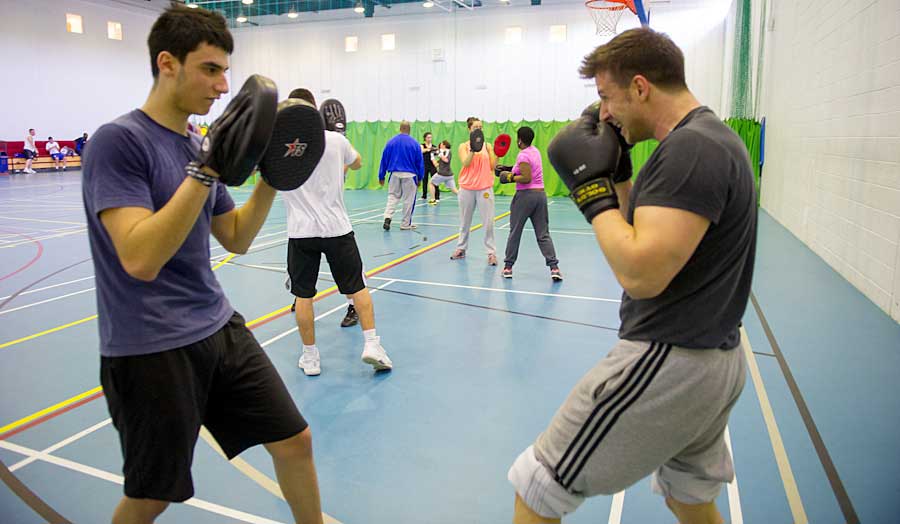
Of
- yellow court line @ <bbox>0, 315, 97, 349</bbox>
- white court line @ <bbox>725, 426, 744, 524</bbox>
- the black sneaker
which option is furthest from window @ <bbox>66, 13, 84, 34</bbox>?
white court line @ <bbox>725, 426, 744, 524</bbox>

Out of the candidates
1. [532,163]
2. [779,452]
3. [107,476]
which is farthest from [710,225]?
[532,163]

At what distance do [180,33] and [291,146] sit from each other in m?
0.48

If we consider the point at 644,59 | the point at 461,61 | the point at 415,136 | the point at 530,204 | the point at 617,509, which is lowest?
the point at 617,509

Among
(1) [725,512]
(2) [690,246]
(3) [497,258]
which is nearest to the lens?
(2) [690,246]

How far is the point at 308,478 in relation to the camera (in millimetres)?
2246

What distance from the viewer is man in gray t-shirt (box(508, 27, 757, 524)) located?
1533 mm

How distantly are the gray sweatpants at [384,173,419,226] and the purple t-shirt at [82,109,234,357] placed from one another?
9.06 metres

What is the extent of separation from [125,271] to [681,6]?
19987 millimetres

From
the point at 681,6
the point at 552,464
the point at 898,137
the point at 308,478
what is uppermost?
the point at 681,6

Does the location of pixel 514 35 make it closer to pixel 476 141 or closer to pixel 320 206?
pixel 476 141

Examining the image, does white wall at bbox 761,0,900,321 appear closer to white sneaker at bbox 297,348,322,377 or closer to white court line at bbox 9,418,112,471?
white sneaker at bbox 297,348,322,377

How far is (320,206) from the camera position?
4.41 meters

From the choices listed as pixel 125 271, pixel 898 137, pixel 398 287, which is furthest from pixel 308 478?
pixel 898 137

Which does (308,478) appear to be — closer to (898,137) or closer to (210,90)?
(210,90)
